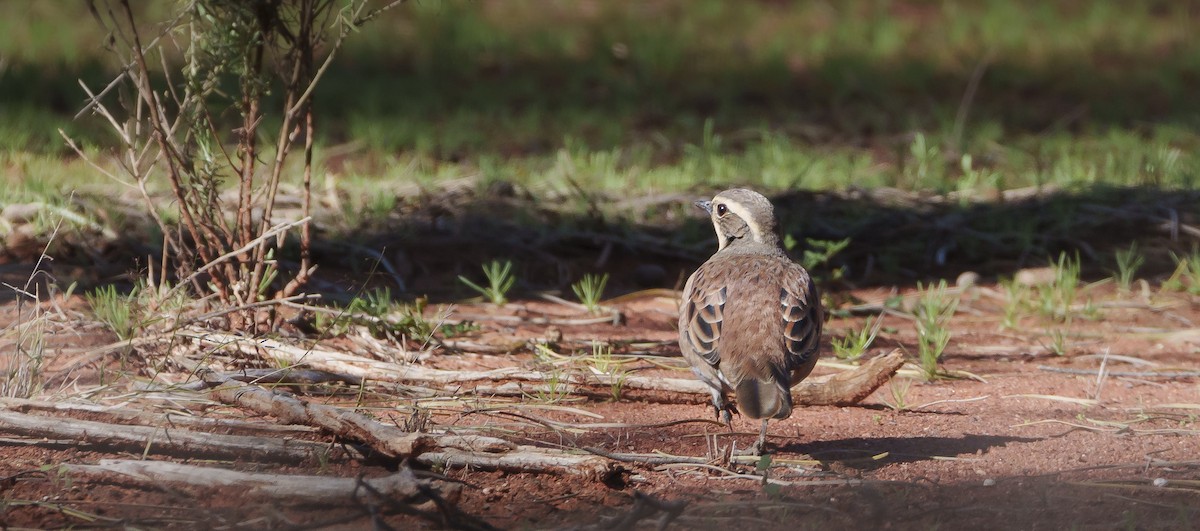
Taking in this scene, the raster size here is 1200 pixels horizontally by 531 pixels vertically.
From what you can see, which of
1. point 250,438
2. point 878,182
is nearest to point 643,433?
point 250,438

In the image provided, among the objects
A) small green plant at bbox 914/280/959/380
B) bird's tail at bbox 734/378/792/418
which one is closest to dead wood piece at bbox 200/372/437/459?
bird's tail at bbox 734/378/792/418

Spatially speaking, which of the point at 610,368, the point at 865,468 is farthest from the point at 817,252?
the point at 865,468

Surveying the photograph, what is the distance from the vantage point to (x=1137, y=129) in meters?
9.57

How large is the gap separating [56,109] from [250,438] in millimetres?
6621

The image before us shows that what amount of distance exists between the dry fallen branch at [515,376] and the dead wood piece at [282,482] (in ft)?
2.80

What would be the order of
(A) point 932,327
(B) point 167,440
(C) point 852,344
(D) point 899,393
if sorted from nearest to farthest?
(B) point 167,440
(D) point 899,393
(A) point 932,327
(C) point 852,344

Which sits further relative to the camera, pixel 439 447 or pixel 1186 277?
pixel 1186 277

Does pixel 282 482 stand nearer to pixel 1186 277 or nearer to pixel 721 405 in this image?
pixel 721 405

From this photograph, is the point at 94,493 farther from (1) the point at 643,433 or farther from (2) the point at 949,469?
(2) the point at 949,469

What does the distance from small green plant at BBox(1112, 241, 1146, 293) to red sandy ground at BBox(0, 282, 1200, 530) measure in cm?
87

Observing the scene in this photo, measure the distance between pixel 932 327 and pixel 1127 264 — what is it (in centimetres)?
197

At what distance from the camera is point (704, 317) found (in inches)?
164

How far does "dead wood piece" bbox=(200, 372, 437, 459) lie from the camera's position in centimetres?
349

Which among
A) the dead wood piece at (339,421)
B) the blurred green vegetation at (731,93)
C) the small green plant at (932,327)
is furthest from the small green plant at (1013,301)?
the dead wood piece at (339,421)
